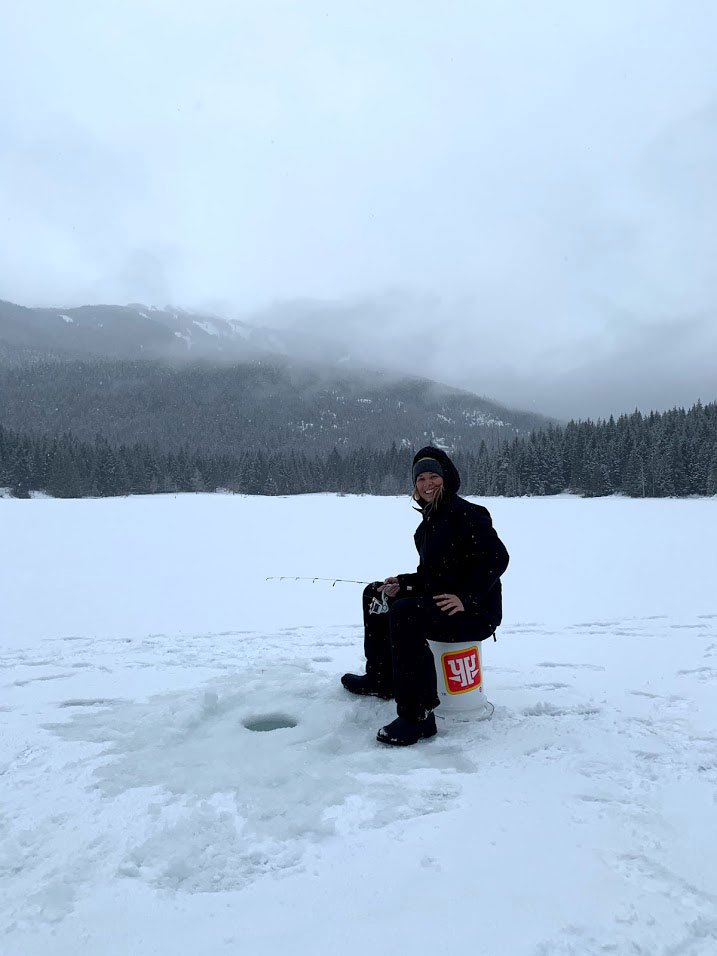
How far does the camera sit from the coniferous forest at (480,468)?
65.5m

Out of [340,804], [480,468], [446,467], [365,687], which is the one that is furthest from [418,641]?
[480,468]

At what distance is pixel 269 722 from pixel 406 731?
3.41ft

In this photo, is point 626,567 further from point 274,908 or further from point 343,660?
point 274,908

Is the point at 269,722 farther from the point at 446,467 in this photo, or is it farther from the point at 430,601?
the point at 446,467

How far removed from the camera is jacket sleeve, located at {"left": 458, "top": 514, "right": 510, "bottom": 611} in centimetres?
331

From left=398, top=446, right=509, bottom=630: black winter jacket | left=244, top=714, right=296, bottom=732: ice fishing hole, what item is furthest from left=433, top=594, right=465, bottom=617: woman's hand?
left=244, top=714, right=296, bottom=732: ice fishing hole

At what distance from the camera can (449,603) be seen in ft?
10.5

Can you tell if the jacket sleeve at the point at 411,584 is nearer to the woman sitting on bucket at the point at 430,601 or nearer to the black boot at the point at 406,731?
the woman sitting on bucket at the point at 430,601

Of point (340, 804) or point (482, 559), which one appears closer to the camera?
point (340, 804)

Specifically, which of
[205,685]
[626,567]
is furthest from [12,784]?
[626,567]

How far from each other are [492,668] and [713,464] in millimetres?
71061

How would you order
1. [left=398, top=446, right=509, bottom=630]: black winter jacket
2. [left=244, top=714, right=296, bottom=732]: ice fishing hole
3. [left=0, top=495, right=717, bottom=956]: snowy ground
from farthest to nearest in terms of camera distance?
[left=244, top=714, right=296, bottom=732]: ice fishing hole
[left=398, top=446, right=509, bottom=630]: black winter jacket
[left=0, top=495, right=717, bottom=956]: snowy ground

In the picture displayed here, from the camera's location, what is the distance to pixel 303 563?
1239 cm

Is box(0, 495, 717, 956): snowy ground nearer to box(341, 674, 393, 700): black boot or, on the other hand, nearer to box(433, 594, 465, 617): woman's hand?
box(341, 674, 393, 700): black boot
